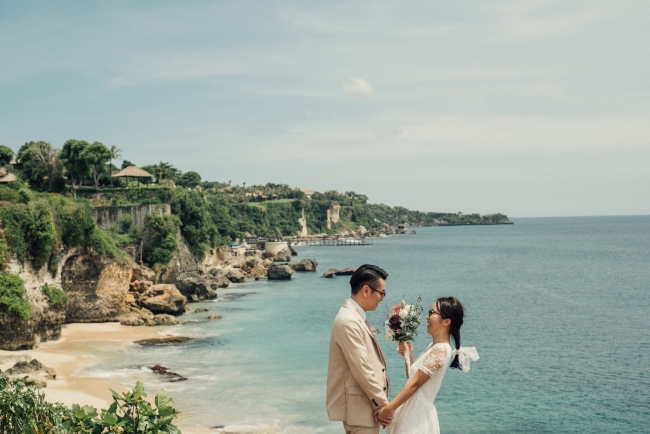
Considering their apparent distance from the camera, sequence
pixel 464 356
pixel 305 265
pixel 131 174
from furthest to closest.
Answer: pixel 305 265 → pixel 131 174 → pixel 464 356

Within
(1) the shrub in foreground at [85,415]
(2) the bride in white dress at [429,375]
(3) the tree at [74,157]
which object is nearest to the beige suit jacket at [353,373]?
(2) the bride in white dress at [429,375]

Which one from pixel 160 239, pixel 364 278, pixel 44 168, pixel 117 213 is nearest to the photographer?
pixel 364 278

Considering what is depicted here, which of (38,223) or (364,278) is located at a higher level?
(38,223)

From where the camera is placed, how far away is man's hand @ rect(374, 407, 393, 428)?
4.33 meters

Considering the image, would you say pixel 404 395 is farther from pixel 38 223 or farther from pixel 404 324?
pixel 38 223

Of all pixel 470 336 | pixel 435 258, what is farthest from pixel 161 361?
pixel 435 258

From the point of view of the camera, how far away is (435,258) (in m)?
84.8

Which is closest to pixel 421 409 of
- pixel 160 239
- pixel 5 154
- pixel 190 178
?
pixel 160 239

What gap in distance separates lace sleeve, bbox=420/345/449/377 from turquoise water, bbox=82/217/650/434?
13.1 metres

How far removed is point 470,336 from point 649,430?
14113 millimetres

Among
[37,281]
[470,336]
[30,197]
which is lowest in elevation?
[470,336]

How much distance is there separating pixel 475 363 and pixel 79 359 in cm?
1753

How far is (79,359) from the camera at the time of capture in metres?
23.1

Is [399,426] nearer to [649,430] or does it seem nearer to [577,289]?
[649,430]
